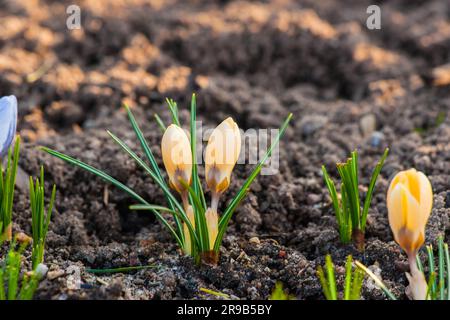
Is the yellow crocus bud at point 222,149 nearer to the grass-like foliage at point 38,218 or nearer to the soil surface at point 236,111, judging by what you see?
the soil surface at point 236,111

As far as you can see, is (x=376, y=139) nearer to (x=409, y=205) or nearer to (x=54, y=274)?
(x=409, y=205)

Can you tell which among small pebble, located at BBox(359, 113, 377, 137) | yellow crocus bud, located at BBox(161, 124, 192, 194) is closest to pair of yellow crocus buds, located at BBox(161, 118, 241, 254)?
yellow crocus bud, located at BBox(161, 124, 192, 194)

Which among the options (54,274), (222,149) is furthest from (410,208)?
(54,274)

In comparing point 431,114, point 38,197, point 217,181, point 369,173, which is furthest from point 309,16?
point 38,197

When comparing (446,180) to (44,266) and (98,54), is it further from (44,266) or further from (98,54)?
(98,54)

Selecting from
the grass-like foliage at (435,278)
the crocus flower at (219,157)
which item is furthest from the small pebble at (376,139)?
the crocus flower at (219,157)

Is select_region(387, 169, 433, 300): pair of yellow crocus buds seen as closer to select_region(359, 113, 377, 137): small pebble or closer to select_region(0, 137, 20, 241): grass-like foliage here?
select_region(0, 137, 20, 241): grass-like foliage
